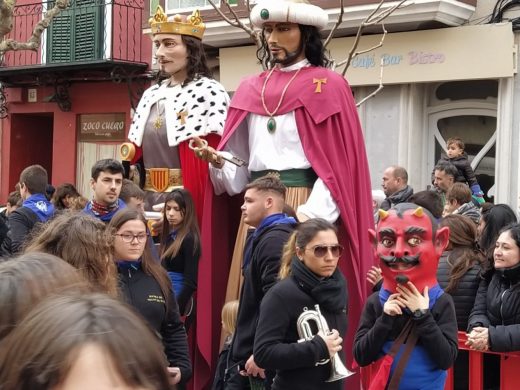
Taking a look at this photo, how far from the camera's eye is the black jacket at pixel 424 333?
11.9 feet

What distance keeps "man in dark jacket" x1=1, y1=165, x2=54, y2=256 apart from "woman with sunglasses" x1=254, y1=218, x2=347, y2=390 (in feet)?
8.43

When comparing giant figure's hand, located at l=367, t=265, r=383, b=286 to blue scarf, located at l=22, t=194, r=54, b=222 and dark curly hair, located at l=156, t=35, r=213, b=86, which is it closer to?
dark curly hair, located at l=156, t=35, r=213, b=86

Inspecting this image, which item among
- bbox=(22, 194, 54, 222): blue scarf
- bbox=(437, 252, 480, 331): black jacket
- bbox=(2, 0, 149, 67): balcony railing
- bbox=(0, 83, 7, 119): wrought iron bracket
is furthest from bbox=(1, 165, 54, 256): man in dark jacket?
bbox=(0, 83, 7, 119): wrought iron bracket

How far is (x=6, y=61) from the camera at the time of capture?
18359 millimetres

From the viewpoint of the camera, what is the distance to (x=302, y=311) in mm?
3918

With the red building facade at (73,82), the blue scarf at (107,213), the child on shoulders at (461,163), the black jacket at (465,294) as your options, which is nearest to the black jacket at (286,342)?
the black jacket at (465,294)

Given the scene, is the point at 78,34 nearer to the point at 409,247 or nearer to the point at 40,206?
the point at 40,206

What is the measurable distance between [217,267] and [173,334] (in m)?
1.38

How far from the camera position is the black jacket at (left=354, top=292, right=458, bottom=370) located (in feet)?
11.9

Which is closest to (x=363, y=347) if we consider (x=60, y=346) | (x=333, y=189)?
(x=333, y=189)

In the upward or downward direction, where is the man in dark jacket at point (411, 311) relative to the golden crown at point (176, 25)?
downward

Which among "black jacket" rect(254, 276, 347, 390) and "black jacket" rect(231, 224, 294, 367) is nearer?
"black jacket" rect(254, 276, 347, 390)

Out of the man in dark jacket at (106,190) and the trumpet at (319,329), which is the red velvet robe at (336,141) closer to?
the man in dark jacket at (106,190)

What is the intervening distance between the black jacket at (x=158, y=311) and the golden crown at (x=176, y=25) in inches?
79.5
